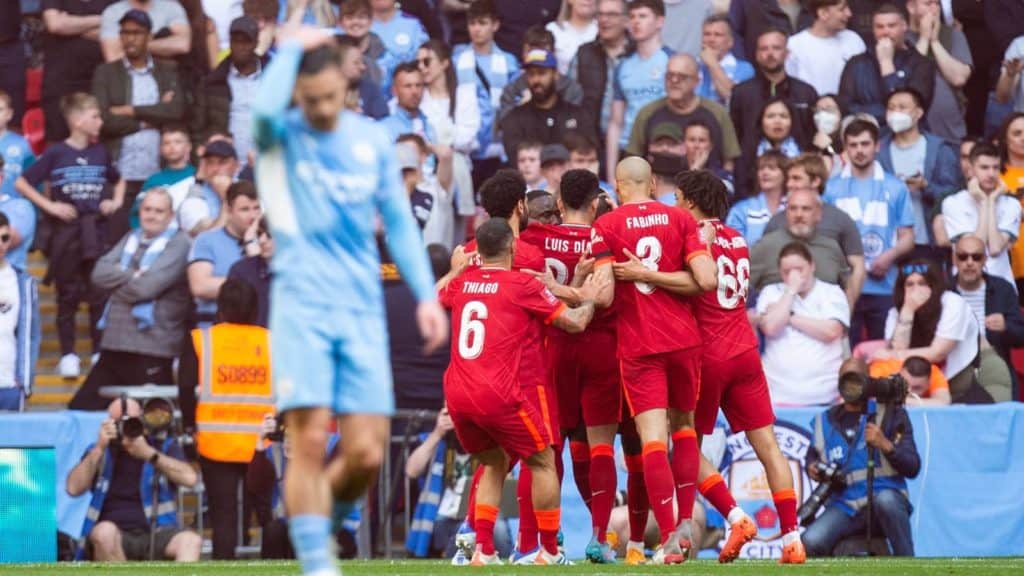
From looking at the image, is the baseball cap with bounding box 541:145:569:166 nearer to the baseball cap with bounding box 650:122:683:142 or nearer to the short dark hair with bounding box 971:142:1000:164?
the baseball cap with bounding box 650:122:683:142

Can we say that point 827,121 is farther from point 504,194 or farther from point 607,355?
point 504,194

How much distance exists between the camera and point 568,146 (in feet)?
58.8

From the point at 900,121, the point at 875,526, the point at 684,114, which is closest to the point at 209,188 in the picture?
the point at 684,114

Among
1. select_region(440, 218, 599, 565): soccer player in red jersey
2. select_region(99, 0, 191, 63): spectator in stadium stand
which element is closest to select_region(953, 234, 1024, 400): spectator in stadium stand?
select_region(440, 218, 599, 565): soccer player in red jersey

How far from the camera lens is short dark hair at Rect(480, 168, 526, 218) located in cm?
1229

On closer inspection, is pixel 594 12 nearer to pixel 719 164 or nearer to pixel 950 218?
pixel 719 164

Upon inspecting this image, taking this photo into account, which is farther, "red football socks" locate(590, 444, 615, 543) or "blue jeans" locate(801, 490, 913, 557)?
"blue jeans" locate(801, 490, 913, 557)

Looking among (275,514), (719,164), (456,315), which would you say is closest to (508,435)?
(456,315)

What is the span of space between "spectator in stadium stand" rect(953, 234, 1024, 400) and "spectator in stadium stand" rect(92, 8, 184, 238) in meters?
7.54

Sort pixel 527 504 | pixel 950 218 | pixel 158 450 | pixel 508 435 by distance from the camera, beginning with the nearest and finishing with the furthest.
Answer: pixel 508 435
pixel 527 504
pixel 158 450
pixel 950 218

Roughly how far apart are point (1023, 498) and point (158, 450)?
6.64 m

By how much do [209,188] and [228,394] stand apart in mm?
3576

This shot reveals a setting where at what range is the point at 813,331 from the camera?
1622 cm

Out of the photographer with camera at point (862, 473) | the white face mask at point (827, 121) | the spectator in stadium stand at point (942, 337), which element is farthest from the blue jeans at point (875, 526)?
the white face mask at point (827, 121)
